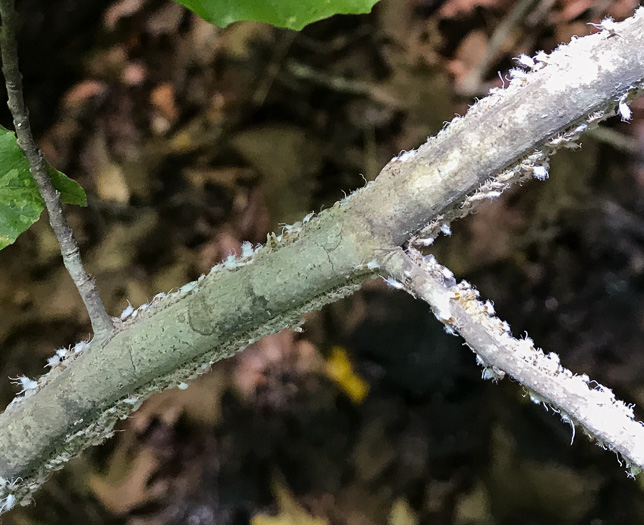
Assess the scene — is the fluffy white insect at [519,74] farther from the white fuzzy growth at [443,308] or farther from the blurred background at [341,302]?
the blurred background at [341,302]

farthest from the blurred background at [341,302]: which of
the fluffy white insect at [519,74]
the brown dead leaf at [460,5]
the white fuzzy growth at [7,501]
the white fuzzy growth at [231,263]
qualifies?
the fluffy white insect at [519,74]

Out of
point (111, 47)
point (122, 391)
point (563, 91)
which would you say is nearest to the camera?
point (563, 91)

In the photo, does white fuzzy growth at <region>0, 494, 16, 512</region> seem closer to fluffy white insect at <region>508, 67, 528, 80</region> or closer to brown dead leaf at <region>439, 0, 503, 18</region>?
fluffy white insect at <region>508, 67, 528, 80</region>

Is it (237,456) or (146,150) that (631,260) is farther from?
(146,150)

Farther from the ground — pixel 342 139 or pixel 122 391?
pixel 342 139

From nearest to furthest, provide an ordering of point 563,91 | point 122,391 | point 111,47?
point 563,91, point 122,391, point 111,47

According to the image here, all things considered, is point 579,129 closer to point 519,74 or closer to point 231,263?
point 519,74

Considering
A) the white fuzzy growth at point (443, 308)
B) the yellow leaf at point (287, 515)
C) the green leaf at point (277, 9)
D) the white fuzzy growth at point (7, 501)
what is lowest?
the yellow leaf at point (287, 515)

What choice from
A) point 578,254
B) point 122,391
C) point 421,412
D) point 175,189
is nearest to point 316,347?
point 421,412
